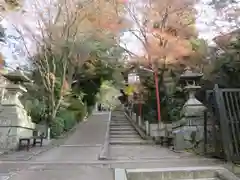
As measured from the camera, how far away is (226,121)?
7.02 metres

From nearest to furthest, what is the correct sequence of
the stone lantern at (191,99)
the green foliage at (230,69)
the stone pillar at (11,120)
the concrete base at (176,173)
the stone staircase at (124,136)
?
the concrete base at (176,173) < the stone lantern at (191,99) < the stone pillar at (11,120) < the green foliage at (230,69) < the stone staircase at (124,136)

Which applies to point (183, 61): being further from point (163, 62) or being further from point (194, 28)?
point (194, 28)

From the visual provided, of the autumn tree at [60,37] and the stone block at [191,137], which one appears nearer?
the stone block at [191,137]

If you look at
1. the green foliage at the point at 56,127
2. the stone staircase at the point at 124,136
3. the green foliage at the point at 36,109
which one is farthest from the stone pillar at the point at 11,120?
the stone staircase at the point at 124,136

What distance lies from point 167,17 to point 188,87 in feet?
28.5

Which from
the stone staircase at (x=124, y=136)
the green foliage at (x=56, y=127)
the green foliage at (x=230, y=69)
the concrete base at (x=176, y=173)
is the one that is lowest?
the concrete base at (x=176, y=173)

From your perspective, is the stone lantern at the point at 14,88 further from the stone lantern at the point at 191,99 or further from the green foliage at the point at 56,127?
the stone lantern at the point at 191,99

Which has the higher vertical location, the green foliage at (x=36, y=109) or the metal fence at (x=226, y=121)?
the green foliage at (x=36, y=109)

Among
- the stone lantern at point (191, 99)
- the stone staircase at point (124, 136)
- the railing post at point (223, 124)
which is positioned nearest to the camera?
the railing post at point (223, 124)

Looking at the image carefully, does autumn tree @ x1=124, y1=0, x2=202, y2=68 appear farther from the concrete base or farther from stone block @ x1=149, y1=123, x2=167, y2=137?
the concrete base

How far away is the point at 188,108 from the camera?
9.48 metres

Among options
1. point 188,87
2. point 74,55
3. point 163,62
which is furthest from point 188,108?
point 74,55

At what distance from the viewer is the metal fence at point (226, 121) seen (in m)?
6.89

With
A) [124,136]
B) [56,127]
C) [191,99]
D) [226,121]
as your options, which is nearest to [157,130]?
[124,136]
